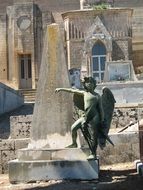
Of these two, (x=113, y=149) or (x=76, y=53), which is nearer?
(x=113, y=149)

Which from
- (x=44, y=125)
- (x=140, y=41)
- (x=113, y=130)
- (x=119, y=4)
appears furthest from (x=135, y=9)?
(x=44, y=125)

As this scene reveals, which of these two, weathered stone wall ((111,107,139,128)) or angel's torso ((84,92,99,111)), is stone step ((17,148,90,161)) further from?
weathered stone wall ((111,107,139,128))

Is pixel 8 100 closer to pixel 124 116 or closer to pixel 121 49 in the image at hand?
pixel 124 116

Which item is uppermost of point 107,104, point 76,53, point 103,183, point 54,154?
point 76,53

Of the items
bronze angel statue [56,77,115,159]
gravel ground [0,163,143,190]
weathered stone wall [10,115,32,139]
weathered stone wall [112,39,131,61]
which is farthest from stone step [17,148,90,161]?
weathered stone wall [112,39,131,61]

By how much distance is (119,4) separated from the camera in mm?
38875

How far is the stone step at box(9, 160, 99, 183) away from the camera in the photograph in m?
8.77

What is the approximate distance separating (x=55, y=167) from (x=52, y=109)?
103 cm

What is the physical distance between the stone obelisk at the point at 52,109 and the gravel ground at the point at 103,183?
0.79 meters

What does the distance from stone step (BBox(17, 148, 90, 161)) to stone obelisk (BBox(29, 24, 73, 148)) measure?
0.48 ft

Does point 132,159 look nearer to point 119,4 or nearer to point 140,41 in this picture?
point 140,41

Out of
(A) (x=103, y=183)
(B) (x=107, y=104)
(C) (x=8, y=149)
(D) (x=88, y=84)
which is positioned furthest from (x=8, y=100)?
(A) (x=103, y=183)

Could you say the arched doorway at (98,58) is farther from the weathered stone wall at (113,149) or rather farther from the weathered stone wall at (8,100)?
the weathered stone wall at (113,149)

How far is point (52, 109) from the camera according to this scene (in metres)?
9.33
